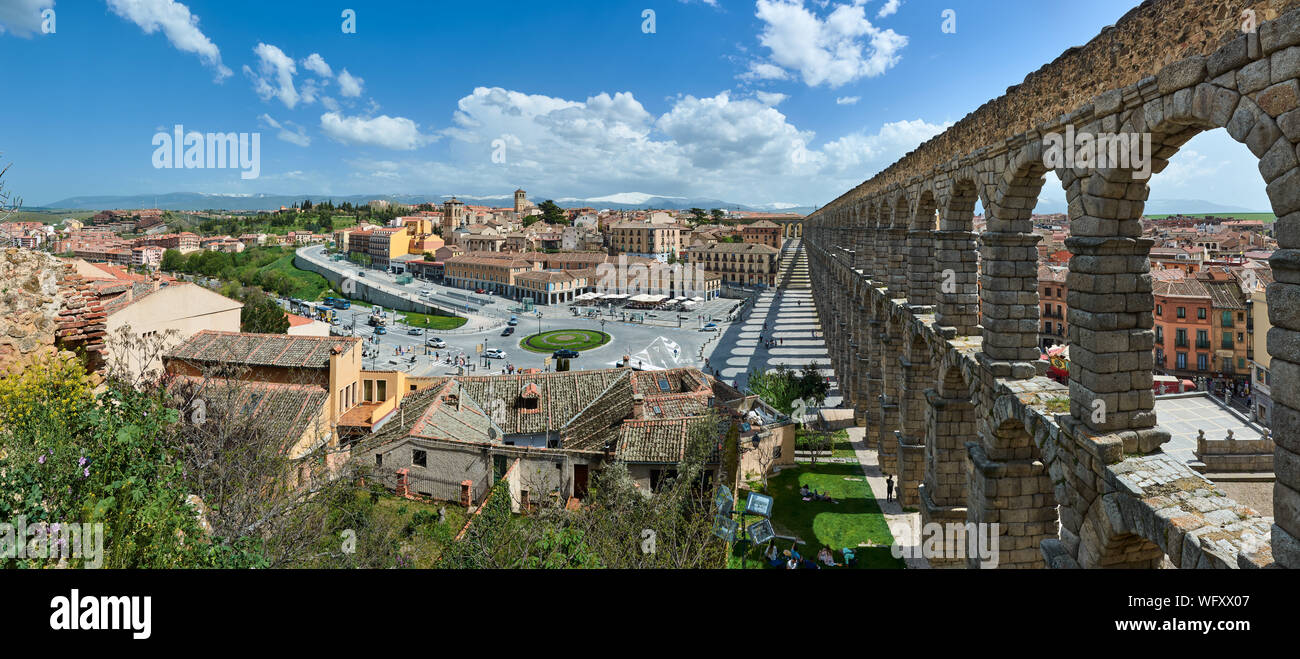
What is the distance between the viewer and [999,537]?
11227 mm

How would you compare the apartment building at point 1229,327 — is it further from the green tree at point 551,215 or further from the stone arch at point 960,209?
the green tree at point 551,215

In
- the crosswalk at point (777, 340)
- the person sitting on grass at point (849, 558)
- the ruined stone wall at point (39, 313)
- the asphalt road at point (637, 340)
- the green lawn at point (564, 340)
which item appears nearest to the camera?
the ruined stone wall at point (39, 313)

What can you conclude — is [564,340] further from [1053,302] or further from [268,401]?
[268,401]

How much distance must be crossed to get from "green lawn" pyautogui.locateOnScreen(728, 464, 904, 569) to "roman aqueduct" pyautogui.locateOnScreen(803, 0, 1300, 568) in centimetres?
215

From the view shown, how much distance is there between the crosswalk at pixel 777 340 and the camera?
47.9 meters

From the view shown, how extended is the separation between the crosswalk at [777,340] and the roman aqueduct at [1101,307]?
21748mm

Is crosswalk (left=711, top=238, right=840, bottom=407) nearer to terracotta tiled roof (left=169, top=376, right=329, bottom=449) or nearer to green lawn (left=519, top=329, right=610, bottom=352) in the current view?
green lawn (left=519, top=329, right=610, bottom=352)

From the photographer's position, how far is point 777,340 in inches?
2229

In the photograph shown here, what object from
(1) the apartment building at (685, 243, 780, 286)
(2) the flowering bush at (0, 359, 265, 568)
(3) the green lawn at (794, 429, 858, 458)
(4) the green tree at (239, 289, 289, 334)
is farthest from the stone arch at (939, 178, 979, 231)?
(1) the apartment building at (685, 243, 780, 286)

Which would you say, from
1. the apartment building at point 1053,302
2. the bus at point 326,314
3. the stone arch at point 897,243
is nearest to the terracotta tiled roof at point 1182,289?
the apartment building at point 1053,302
